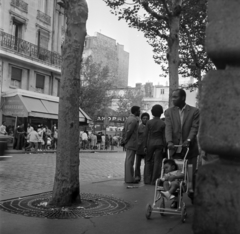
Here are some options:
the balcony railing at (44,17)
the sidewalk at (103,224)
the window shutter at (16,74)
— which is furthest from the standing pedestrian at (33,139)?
the sidewalk at (103,224)

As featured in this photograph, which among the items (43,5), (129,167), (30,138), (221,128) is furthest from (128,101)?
(221,128)

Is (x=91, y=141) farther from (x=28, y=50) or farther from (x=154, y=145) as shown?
(x=154, y=145)

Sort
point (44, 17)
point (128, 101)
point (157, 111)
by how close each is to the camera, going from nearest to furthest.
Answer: point (157, 111) → point (44, 17) → point (128, 101)

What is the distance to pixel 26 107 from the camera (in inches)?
970

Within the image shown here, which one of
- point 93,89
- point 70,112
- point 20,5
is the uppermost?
point 20,5

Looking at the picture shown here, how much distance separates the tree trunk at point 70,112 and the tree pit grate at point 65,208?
0.82 ft

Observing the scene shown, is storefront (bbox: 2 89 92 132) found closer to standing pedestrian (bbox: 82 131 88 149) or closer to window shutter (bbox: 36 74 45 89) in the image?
Answer: window shutter (bbox: 36 74 45 89)

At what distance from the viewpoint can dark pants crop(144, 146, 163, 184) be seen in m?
8.77

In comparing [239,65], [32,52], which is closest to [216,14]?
[239,65]

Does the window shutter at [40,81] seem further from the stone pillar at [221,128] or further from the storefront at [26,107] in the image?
the stone pillar at [221,128]

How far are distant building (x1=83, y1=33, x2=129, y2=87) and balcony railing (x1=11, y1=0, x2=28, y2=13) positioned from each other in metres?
38.9

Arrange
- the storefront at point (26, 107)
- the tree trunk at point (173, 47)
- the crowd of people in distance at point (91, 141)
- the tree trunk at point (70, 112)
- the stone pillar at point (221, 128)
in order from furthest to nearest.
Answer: the crowd of people in distance at point (91, 141), the storefront at point (26, 107), the tree trunk at point (173, 47), the tree trunk at point (70, 112), the stone pillar at point (221, 128)

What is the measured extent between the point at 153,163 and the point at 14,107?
58.9ft

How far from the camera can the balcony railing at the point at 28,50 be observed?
26.5m
